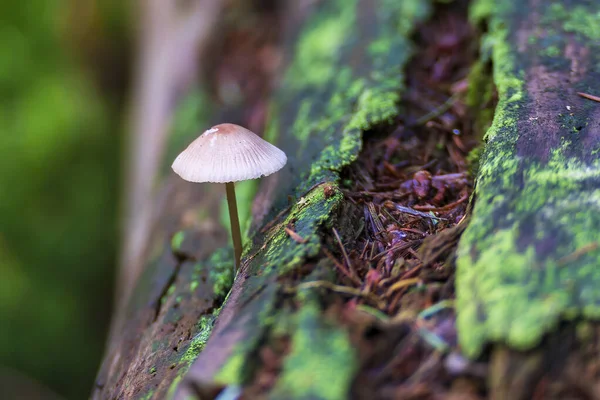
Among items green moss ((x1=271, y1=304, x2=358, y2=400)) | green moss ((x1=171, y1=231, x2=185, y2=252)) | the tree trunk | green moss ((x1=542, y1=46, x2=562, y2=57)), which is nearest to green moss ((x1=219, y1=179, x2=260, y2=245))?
the tree trunk

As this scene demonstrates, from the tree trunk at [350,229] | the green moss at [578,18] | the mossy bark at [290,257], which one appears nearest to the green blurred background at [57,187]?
the mossy bark at [290,257]

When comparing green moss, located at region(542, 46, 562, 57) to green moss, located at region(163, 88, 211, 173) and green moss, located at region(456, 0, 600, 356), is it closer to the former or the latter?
green moss, located at region(456, 0, 600, 356)

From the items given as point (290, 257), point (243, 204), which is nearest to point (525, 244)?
point (290, 257)

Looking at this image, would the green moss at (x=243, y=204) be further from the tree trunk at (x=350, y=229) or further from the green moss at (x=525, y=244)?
the green moss at (x=525, y=244)

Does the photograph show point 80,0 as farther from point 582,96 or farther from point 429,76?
point 582,96

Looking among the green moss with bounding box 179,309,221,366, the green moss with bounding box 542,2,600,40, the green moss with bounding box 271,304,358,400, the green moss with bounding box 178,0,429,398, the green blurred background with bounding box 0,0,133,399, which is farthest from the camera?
the green blurred background with bounding box 0,0,133,399

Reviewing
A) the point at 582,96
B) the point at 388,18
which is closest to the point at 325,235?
the point at 582,96
